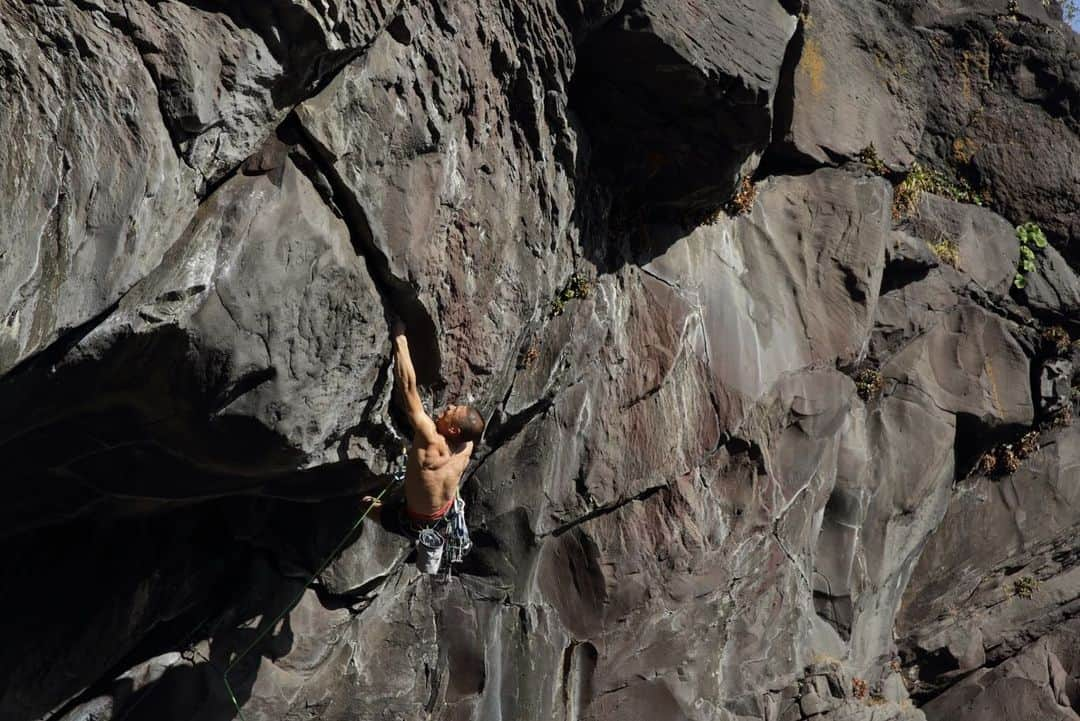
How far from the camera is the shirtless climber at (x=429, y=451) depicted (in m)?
6.91

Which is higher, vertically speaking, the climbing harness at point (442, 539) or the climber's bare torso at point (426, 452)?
the climber's bare torso at point (426, 452)

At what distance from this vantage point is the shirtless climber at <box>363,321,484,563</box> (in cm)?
691

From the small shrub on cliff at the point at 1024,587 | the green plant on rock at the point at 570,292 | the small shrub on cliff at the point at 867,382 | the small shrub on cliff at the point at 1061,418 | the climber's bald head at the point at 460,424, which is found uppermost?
the green plant on rock at the point at 570,292

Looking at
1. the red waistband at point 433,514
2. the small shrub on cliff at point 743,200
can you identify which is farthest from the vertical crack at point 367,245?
the small shrub on cliff at point 743,200

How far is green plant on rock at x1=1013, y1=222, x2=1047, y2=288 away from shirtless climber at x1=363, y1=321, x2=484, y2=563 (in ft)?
23.6

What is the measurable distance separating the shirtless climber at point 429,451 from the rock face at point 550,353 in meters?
0.18

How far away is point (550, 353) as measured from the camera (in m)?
8.66

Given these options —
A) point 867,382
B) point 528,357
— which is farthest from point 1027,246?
point 528,357

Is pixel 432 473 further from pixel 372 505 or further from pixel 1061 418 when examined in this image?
pixel 1061 418

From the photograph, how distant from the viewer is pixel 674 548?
9.30 metres

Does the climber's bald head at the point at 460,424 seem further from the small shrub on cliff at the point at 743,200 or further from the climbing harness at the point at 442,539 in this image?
the small shrub on cliff at the point at 743,200

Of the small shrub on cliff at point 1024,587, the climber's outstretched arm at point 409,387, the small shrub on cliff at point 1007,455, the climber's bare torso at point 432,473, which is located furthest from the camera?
the small shrub on cliff at point 1024,587

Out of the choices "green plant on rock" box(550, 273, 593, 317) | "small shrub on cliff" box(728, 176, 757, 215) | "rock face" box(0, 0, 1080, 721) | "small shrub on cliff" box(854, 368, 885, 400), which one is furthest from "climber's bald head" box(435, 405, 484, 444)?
"small shrub on cliff" box(854, 368, 885, 400)

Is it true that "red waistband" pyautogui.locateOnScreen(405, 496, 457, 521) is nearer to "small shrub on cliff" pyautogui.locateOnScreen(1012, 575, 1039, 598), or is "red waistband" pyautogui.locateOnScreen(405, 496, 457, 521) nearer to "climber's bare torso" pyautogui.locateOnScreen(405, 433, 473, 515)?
"climber's bare torso" pyautogui.locateOnScreen(405, 433, 473, 515)
